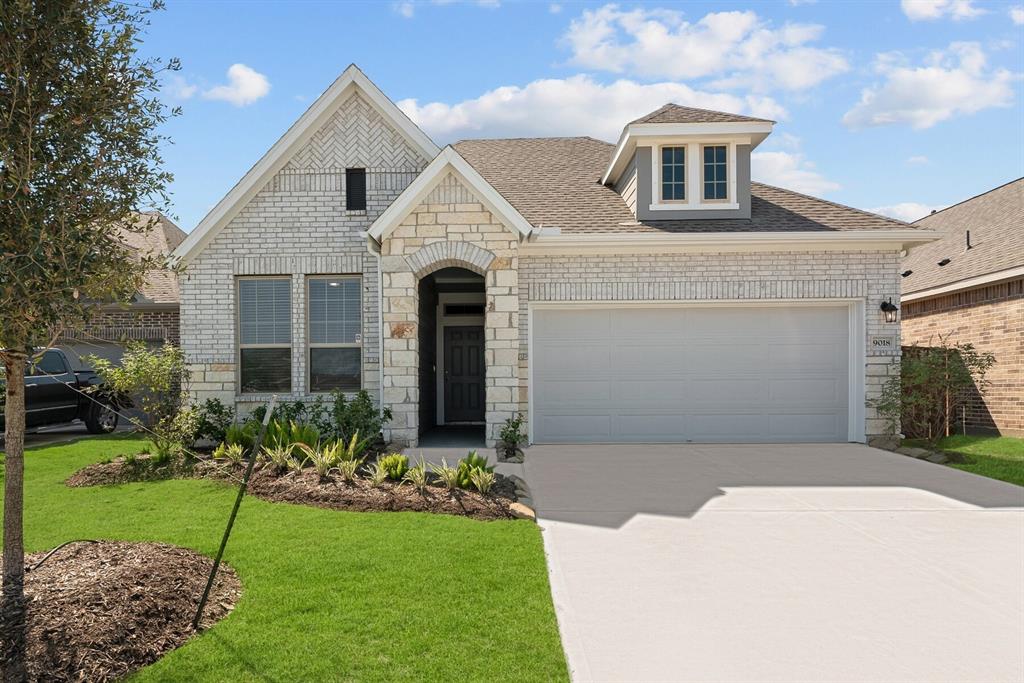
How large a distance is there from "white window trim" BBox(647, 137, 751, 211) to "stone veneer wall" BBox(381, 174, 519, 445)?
10.8 feet

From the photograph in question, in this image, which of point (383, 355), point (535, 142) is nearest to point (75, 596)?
point (383, 355)

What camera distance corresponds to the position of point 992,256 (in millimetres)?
13938

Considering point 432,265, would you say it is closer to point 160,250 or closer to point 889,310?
point 889,310

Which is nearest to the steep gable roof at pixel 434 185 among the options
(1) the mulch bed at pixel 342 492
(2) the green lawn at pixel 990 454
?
(1) the mulch bed at pixel 342 492

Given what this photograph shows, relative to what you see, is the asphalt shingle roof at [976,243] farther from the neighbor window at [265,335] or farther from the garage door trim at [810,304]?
the neighbor window at [265,335]

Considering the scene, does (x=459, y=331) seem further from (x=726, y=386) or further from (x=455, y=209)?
(x=726, y=386)

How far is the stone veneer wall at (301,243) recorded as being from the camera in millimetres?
11688

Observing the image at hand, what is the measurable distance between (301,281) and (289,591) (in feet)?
25.9

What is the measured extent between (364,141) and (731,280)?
6872 millimetres

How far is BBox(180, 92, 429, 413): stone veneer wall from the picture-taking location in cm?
1169

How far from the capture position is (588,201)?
13.3 meters

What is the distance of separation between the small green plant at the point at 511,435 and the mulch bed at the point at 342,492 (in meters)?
2.15

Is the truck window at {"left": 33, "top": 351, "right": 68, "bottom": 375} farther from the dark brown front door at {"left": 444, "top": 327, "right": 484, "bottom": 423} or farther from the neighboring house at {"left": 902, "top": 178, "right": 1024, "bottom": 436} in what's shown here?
the neighboring house at {"left": 902, "top": 178, "right": 1024, "bottom": 436}

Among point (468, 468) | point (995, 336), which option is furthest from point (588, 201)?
point (995, 336)
